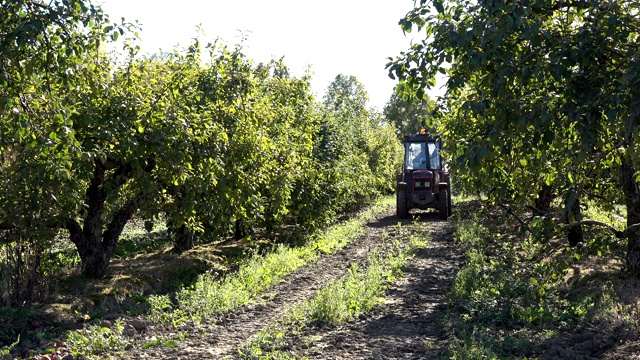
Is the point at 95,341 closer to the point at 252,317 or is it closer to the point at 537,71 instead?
the point at 252,317

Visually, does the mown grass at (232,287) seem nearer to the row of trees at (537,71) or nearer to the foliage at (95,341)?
the foliage at (95,341)

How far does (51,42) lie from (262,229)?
41.2 feet

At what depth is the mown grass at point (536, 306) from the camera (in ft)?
21.6

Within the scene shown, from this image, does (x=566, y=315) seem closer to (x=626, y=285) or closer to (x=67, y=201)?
(x=626, y=285)

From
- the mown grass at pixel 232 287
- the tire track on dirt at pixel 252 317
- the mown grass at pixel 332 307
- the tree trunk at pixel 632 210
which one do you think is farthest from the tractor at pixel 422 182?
the tree trunk at pixel 632 210

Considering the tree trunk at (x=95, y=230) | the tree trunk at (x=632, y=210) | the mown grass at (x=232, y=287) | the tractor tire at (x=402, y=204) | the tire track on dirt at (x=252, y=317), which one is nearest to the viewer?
the tire track on dirt at (x=252, y=317)

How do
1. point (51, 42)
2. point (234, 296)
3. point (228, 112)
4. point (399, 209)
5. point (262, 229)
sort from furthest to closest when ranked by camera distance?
point (399, 209), point (262, 229), point (228, 112), point (234, 296), point (51, 42)

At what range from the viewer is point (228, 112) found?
1110cm

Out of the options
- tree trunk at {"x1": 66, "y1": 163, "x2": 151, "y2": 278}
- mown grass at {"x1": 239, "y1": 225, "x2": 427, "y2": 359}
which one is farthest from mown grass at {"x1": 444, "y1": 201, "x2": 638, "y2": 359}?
tree trunk at {"x1": 66, "y1": 163, "x2": 151, "y2": 278}

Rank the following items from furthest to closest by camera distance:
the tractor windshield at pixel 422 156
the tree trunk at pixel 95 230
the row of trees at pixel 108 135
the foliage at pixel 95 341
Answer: the tractor windshield at pixel 422 156 < the tree trunk at pixel 95 230 < the foliage at pixel 95 341 < the row of trees at pixel 108 135

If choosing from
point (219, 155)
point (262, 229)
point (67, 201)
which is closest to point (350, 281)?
point (219, 155)

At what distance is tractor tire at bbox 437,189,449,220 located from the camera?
71.5 ft

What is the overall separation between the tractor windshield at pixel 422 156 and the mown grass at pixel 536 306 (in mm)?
10962

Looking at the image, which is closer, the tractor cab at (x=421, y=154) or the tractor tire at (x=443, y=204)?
the tractor tire at (x=443, y=204)
